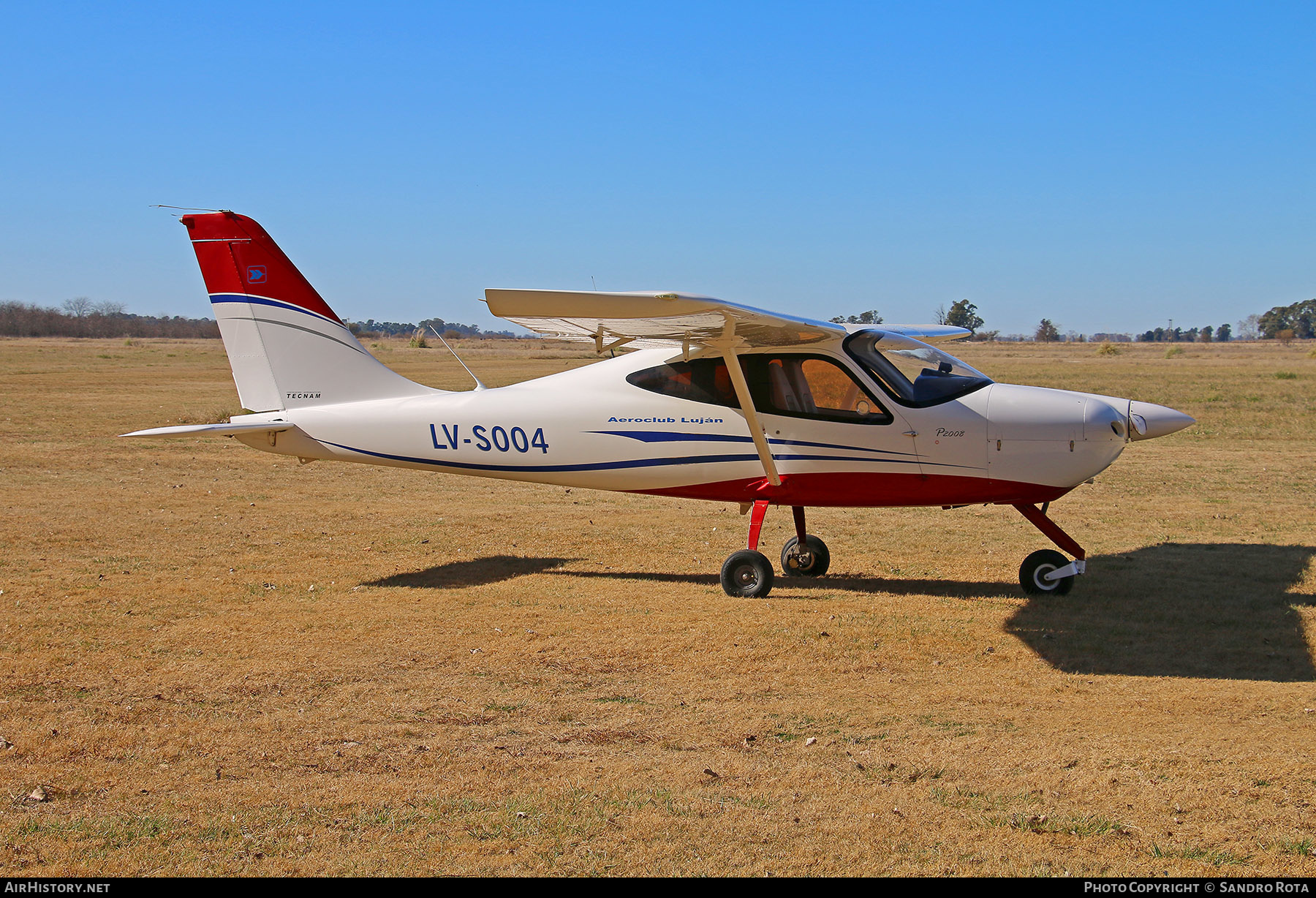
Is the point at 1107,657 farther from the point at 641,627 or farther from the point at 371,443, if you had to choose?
the point at 371,443

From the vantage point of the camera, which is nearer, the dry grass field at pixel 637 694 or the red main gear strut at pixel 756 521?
the dry grass field at pixel 637 694

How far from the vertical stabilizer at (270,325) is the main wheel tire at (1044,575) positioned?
5.95 meters

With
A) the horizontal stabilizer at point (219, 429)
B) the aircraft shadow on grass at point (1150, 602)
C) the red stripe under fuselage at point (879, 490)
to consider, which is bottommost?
the aircraft shadow on grass at point (1150, 602)

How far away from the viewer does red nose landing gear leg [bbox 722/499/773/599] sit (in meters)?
9.10

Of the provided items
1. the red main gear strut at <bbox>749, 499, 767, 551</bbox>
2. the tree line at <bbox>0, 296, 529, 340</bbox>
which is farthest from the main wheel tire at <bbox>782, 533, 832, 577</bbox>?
the tree line at <bbox>0, 296, 529, 340</bbox>

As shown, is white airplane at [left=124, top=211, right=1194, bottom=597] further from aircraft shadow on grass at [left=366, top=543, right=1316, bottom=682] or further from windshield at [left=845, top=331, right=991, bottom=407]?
aircraft shadow on grass at [left=366, top=543, right=1316, bottom=682]

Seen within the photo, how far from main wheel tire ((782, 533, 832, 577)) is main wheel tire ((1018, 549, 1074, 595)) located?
6.45 feet

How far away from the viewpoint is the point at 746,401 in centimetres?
913

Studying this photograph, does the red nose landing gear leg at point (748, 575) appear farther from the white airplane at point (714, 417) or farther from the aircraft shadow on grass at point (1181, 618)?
the aircraft shadow on grass at point (1181, 618)

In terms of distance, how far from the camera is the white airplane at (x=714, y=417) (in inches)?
351

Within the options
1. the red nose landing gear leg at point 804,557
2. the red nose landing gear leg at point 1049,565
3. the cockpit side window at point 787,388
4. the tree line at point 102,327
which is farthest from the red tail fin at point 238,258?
the tree line at point 102,327

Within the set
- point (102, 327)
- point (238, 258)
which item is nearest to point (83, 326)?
point (102, 327)

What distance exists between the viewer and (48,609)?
26.7 feet
